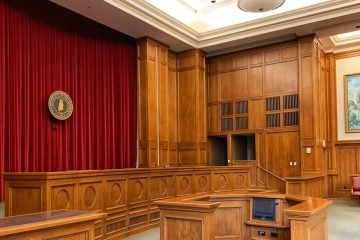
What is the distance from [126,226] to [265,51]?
6882mm

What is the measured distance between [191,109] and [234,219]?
608cm

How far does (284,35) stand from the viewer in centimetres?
1044

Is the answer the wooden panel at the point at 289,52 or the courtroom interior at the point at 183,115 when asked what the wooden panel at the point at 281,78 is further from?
the wooden panel at the point at 289,52

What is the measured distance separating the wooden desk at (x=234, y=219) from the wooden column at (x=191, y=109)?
18.1ft

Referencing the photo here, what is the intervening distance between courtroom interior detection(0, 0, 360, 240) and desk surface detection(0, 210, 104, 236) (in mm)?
1613

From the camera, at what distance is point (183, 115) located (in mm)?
11555

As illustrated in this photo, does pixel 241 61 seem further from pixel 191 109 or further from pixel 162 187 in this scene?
pixel 162 187

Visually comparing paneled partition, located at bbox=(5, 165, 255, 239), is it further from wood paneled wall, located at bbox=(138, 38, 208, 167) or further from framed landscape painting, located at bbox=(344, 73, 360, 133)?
framed landscape painting, located at bbox=(344, 73, 360, 133)

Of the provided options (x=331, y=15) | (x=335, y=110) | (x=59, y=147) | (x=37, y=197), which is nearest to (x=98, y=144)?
(x=59, y=147)

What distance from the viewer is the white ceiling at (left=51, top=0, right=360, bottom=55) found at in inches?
342

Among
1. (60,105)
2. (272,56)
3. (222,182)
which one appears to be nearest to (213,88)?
(272,56)

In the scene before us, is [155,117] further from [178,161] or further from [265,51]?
[265,51]

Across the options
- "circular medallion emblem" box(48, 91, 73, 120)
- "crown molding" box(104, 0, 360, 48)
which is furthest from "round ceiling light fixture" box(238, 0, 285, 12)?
"circular medallion emblem" box(48, 91, 73, 120)

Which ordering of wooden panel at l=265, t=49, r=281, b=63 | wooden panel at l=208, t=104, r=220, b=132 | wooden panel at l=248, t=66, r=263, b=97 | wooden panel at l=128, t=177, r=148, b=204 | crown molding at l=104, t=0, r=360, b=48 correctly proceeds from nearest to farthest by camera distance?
wooden panel at l=128, t=177, r=148, b=204 < crown molding at l=104, t=0, r=360, b=48 < wooden panel at l=265, t=49, r=281, b=63 < wooden panel at l=248, t=66, r=263, b=97 < wooden panel at l=208, t=104, r=220, b=132
